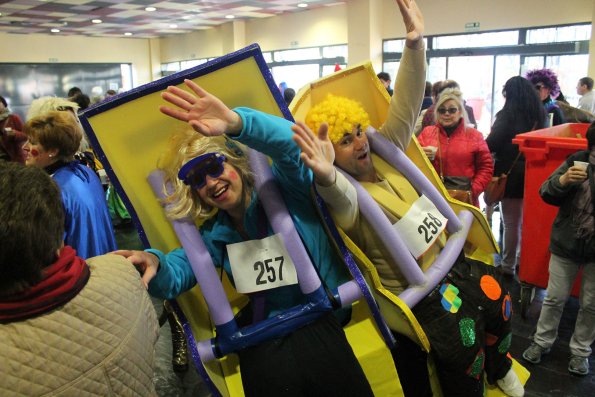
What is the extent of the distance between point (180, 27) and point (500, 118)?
12.4 metres

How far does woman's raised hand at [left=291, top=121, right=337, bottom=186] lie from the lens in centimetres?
136

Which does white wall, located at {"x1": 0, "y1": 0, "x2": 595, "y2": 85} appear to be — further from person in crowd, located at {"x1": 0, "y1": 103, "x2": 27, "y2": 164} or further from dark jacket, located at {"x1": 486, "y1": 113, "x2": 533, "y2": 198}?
person in crowd, located at {"x1": 0, "y1": 103, "x2": 27, "y2": 164}

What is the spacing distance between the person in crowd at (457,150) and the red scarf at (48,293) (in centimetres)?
256

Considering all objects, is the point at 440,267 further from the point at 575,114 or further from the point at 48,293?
the point at 575,114

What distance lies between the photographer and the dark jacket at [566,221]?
2291 mm

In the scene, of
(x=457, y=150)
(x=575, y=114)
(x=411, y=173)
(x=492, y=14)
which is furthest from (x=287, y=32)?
(x=411, y=173)

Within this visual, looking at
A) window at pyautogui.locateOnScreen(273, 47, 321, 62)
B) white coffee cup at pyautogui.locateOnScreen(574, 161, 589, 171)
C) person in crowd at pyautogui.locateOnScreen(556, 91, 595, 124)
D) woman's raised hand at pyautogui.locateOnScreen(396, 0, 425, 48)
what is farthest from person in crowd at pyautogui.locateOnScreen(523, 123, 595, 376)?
window at pyautogui.locateOnScreen(273, 47, 321, 62)

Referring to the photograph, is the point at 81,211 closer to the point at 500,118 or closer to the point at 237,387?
the point at 237,387

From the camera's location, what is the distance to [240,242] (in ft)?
5.24

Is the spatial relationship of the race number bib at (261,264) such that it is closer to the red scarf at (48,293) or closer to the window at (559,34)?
the red scarf at (48,293)

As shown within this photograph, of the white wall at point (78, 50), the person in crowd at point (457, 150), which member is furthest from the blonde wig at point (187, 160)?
the white wall at point (78, 50)

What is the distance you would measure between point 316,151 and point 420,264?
691 mm

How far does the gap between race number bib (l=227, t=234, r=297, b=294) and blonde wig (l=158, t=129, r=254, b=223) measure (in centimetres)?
17

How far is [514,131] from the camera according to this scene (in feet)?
11.1
